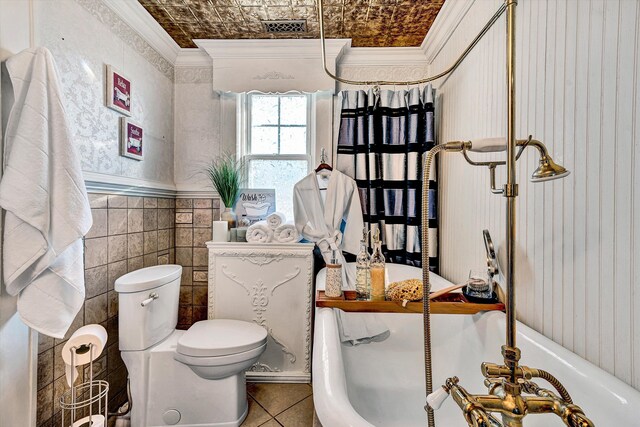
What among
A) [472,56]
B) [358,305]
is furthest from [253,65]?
[358,305]

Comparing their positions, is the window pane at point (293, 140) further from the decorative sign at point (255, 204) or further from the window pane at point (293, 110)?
the decorative sign at point (255, 204)

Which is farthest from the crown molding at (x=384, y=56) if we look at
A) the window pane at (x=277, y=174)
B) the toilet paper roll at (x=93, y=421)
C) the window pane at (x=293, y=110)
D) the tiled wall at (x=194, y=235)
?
the toilet paper roll at (x=93, y=421)

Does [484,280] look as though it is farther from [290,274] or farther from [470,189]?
[290,274]

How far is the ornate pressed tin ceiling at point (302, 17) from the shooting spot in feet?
5.98

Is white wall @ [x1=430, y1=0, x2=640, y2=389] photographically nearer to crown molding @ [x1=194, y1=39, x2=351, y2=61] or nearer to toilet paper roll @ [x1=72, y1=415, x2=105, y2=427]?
crown molding @ [x1=194, y1=39, x2=351, y2=61]

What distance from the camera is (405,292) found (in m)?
1.27

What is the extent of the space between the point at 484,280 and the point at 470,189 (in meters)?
0.55

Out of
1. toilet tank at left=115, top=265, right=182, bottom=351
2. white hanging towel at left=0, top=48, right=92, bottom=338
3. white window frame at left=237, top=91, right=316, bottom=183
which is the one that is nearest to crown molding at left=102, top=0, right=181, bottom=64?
white window frame at left=237, top=91, right=316, bottom=183

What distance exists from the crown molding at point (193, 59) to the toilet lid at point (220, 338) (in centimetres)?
195

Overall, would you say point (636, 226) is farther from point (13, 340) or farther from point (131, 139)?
point (131, 139)

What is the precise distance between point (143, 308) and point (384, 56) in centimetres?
236

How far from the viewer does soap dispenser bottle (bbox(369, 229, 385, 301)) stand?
1310 mm

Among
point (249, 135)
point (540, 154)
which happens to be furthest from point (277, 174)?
point (540, 154)

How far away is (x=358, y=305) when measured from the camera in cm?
127
